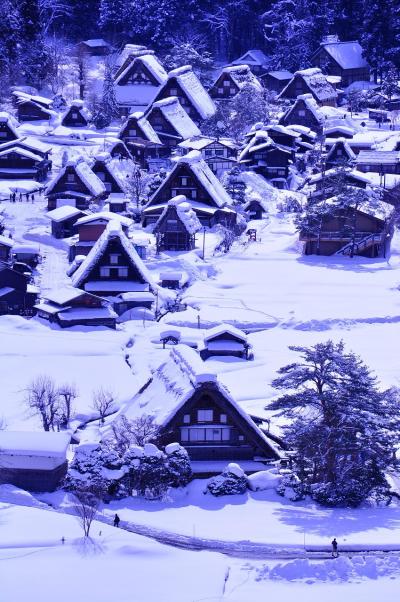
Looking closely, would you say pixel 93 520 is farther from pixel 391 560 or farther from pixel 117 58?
pixel 117 58

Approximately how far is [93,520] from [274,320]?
54.0ft

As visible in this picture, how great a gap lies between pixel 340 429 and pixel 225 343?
10373 mm

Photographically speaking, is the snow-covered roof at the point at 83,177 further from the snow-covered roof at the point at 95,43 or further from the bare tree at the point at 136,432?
the bare tree at the point at 136,432

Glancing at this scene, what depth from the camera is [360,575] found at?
60.7 feet

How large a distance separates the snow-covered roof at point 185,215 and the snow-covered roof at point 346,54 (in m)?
26.6

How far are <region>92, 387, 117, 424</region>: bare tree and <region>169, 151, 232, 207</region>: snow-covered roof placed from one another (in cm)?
1980

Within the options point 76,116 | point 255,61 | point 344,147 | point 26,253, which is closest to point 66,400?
point 26,253

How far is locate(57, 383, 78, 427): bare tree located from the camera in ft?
85.1

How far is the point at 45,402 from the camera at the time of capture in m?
26.1

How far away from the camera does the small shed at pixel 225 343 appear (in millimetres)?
32219

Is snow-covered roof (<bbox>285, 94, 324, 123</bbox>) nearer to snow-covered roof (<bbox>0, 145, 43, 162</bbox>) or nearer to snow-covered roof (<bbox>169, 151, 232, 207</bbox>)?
snow-covered roof (<bbox>169, 151, 232, 207</bbox>)

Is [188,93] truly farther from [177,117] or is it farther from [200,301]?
[200,301]

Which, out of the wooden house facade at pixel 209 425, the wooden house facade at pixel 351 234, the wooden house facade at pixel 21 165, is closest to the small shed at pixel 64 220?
the wooden house facade at pixel 21 165

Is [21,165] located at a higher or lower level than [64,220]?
higher
